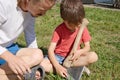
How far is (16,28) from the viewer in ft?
9.41

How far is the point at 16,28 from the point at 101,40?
7.10ft

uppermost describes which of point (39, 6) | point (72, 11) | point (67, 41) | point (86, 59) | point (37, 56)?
point (39, 6)

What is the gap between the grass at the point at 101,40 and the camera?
136 inches

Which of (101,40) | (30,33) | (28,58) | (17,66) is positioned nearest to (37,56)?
(28,58)

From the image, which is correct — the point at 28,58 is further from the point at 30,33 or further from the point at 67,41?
the point at 67,41

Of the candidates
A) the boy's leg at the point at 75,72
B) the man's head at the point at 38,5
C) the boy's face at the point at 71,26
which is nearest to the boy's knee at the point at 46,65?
the boy's leg at the point at 75,72

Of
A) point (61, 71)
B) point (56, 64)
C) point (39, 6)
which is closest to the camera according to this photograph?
point (39, 6)

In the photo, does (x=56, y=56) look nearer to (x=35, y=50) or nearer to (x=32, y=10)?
(x=35, y=50)

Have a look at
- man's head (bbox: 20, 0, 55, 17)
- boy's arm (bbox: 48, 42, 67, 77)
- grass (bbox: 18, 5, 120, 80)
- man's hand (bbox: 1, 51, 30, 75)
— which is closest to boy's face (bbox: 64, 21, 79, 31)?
boy's arm (bbox: 48, 42, 67, 77)

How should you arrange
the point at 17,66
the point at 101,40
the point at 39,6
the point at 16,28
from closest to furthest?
1. the point at 17,66
2. the point at 39,6
3. the point at 16,28
4. the point at 101,40

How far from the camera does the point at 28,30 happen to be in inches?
127

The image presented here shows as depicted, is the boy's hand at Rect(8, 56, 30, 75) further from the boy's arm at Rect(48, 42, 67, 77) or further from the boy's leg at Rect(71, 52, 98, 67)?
the boy's leg at Rect(71, 52, 98, 67)

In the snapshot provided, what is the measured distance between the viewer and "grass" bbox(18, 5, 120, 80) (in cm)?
346

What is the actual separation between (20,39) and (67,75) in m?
1.70
